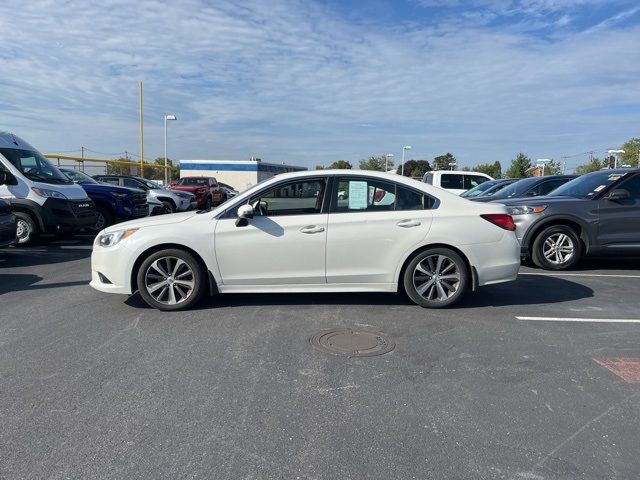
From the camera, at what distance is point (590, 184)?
895 centimetres

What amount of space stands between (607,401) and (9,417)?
4164mm

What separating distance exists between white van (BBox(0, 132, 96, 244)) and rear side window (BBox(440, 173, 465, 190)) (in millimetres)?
12332

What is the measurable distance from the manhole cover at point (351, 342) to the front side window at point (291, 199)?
1.50 m

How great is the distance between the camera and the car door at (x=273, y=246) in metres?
5.58

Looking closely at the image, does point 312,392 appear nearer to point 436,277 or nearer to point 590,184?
point 436,277

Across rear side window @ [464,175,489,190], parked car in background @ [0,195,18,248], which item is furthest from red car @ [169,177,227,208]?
parked car in background @ [0,195,18,248]

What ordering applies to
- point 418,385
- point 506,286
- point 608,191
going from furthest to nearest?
point 608,191
point 506,286
point 418,385

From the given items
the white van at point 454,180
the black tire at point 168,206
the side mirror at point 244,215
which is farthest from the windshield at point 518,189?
the black tire at point 168,206

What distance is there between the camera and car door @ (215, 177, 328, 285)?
5582 mm

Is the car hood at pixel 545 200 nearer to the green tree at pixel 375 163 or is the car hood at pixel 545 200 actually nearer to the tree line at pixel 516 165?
the tree line at pixel 516 165

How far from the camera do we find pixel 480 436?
3088 mm

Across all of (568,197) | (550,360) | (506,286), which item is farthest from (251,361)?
(568,197)

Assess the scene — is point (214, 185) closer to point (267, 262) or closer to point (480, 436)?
point (267, 262)

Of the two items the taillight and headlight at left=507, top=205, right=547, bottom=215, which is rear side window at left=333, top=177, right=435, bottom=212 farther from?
headlight at left=507, top=205, right=547, bottom=215
